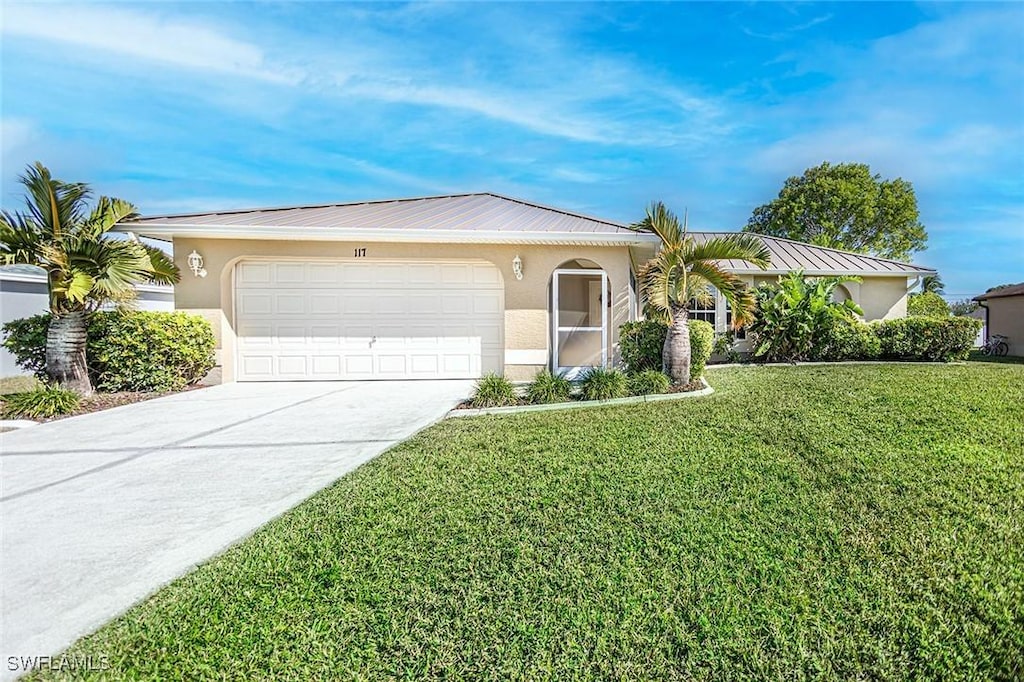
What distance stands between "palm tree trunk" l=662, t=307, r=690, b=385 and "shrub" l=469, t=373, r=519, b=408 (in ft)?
10.2

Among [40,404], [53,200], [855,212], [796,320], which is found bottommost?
[40,404]

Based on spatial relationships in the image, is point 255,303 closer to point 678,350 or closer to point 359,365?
point 359,365

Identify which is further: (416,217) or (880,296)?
(880,296)

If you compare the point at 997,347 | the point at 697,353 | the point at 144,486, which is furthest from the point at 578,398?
the point at 997,347

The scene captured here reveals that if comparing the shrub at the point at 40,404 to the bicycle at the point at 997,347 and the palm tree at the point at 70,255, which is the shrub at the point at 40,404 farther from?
the bicycle at the point at 997,347

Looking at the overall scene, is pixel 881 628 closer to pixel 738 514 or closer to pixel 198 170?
pixel 738 514

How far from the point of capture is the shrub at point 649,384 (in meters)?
8.56

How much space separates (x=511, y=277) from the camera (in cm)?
1109

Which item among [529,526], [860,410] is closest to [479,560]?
[529,526]

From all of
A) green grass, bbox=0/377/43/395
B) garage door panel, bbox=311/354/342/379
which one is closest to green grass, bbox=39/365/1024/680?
garage door panel, bbox=311/354/342/379

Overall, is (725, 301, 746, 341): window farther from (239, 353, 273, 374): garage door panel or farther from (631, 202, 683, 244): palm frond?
(239, 353, 273, 374): garage door panel

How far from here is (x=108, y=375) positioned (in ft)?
30.5

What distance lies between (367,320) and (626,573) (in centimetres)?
938

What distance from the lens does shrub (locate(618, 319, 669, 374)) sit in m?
9.88
